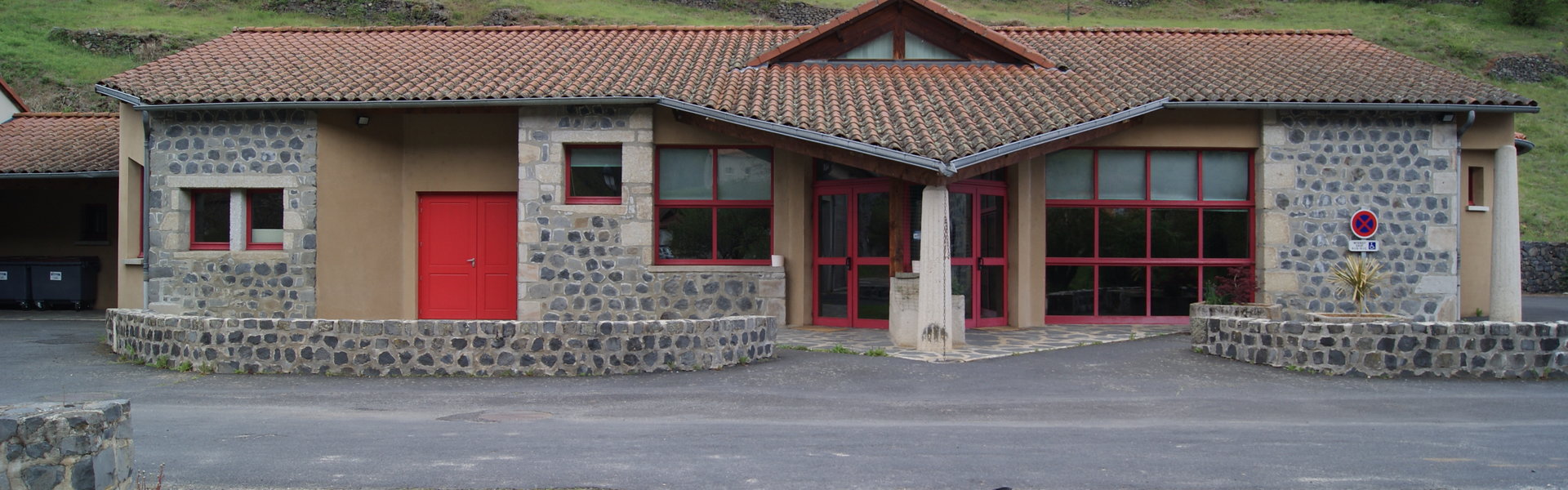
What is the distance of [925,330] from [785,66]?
5979 mm

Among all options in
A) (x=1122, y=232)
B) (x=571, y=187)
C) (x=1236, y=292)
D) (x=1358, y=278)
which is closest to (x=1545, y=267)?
(x=1236, y=292)

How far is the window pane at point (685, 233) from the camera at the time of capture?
1516cm

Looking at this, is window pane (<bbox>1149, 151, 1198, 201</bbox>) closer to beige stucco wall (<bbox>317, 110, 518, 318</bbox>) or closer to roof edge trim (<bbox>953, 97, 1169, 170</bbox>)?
roof edge trim (<bbox>953, 97, 1169, 170</bbox>)

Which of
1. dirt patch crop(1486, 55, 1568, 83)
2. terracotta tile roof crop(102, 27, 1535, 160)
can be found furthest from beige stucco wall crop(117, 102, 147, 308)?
dirt patch crop(1486, 55, 1568, 83)

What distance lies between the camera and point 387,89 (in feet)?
47.9

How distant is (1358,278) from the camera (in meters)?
12.3

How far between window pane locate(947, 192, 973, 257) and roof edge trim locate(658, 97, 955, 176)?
2653mm

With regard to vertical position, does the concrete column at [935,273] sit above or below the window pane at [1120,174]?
below

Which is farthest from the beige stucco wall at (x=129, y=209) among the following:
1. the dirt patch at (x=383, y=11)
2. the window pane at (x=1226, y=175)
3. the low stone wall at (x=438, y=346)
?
the dirt patch at (x=383, y=11)

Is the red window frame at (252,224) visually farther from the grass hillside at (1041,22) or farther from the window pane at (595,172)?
the grass hillside at (1041,22)

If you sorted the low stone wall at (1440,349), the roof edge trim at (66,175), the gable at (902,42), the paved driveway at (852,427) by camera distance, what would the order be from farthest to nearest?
the roof edge trim at (66,175), the gable at (902,42), the low stone wall at (1440,349), the paved driveway at (852,427)

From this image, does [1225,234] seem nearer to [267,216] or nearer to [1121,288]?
[1121,288]

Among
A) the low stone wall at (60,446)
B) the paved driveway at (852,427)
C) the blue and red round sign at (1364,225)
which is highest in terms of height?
the blue and red round sign at (1364,225)

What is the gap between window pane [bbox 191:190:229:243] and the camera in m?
15.0
